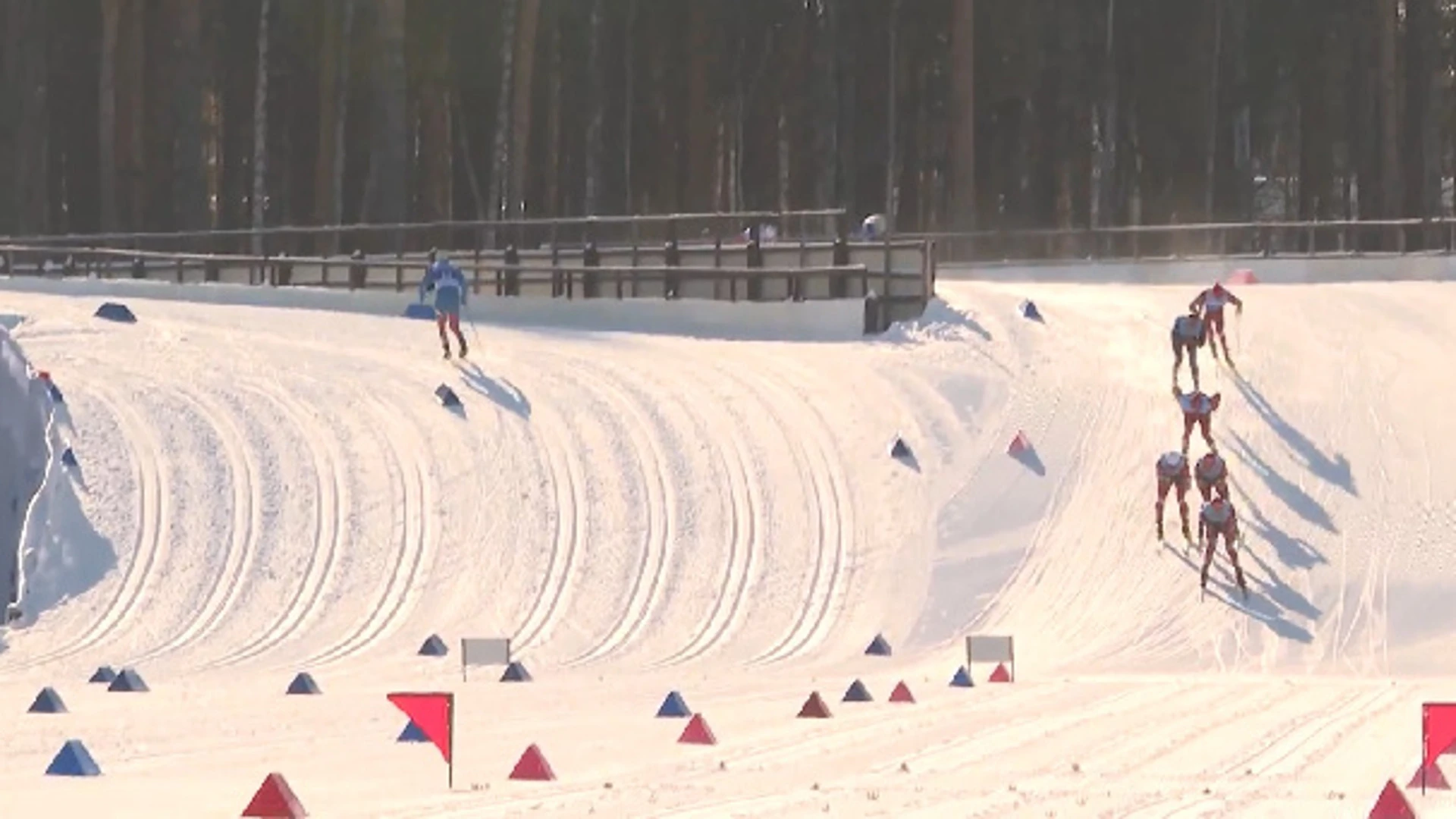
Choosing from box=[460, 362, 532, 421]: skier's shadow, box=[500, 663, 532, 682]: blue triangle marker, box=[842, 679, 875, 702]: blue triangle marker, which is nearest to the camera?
box=[842, 679, 875, 702]: blue triangle marker

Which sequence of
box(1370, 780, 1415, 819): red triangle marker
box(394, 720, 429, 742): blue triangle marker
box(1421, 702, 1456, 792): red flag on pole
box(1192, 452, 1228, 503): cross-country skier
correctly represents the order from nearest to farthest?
box(1370, 780, 1415, 819): red triangle marker, box(1421, 702, 1456, 792): red flag on pole, box(394, 720, 429, 742): blue triangle marker, box(1192, 452, 1228, 503): cross-country skier

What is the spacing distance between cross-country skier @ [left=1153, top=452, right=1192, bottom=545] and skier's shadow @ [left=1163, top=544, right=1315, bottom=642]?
0.32m

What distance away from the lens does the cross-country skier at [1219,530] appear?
2897 cm

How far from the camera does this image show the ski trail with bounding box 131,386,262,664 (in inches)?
1070

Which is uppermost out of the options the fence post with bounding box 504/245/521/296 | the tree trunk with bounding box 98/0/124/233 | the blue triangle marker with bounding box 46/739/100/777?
the tree trunk with bounding box 98/0/124/233

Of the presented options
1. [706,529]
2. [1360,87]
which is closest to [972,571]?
[706,529]

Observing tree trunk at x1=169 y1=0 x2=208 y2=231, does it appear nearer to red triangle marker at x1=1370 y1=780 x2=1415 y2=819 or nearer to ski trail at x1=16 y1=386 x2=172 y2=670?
ski trail at x1=16 y1=386 x2=172 y2=670

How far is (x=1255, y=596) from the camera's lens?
2938cm

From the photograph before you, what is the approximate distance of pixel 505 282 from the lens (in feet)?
146

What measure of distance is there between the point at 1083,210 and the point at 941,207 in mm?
9045

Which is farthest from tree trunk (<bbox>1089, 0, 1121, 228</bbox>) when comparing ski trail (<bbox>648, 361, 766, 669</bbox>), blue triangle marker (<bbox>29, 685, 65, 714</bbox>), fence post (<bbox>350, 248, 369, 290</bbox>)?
blue triangle marker (<bbox>29, 685, 65, 714</bbox>)

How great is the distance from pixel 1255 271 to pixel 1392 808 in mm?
35060

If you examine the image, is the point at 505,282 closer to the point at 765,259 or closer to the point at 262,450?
the point at 765,259

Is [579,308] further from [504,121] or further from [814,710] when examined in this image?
[814,710]
